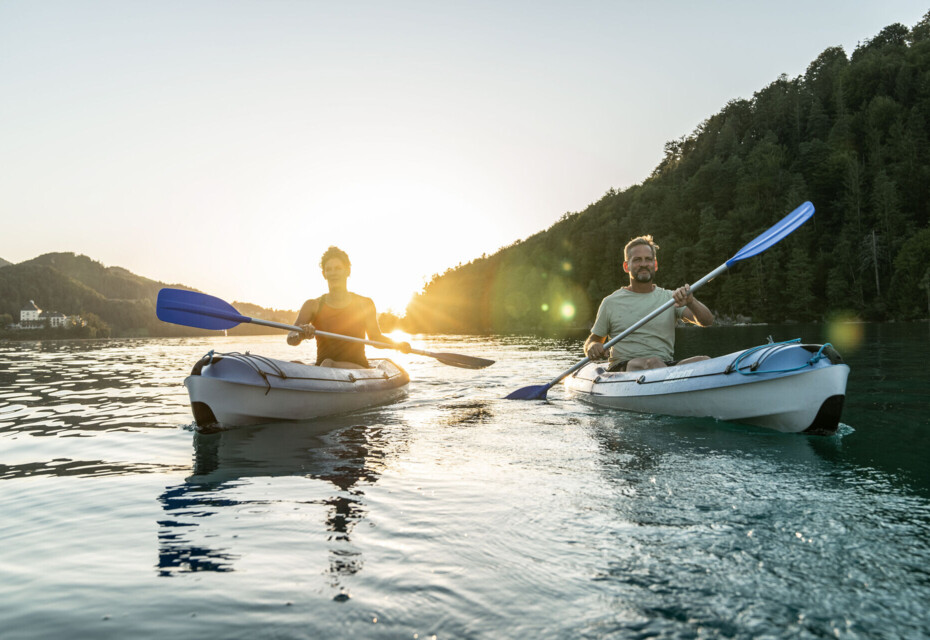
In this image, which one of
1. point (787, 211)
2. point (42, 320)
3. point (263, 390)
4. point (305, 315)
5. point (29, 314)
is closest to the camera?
point (263, 390)

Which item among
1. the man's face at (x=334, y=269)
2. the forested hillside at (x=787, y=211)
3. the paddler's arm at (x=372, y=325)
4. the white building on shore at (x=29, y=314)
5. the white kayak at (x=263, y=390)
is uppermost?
the forested hillside at (x=787, y=211)

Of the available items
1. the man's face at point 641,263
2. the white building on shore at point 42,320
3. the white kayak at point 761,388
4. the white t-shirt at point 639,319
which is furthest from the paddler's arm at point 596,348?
the white building on shore at point 42,320

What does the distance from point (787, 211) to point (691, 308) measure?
243 ft

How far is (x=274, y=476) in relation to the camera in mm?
4379

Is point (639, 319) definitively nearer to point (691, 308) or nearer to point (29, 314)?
point (691, 308)

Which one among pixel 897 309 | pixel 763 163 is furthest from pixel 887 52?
pixel 897 309

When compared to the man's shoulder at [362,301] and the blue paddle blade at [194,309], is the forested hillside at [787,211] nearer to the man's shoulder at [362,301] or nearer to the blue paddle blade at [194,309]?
the man's shoulder at [362,301]

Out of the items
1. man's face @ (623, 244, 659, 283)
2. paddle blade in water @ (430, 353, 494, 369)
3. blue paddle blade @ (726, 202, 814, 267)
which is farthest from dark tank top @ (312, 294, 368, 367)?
blue paddle blade @ (726, 202, 814, 267)

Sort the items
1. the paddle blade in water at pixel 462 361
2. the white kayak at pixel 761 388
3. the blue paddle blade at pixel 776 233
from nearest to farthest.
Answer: the white kayak at pixel 761 388, the blue paddle blade at pixel 776 233, the paddle blade in water at pixel 462 361

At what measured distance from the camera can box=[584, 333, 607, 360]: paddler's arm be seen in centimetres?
738

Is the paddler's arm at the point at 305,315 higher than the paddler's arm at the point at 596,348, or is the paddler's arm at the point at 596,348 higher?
the paddler's arm at the point at 305,315

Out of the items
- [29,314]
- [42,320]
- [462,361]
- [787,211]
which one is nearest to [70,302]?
[29,314]

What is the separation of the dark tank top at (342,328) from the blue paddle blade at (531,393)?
7.52ft

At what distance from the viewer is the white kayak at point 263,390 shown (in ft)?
19.8
